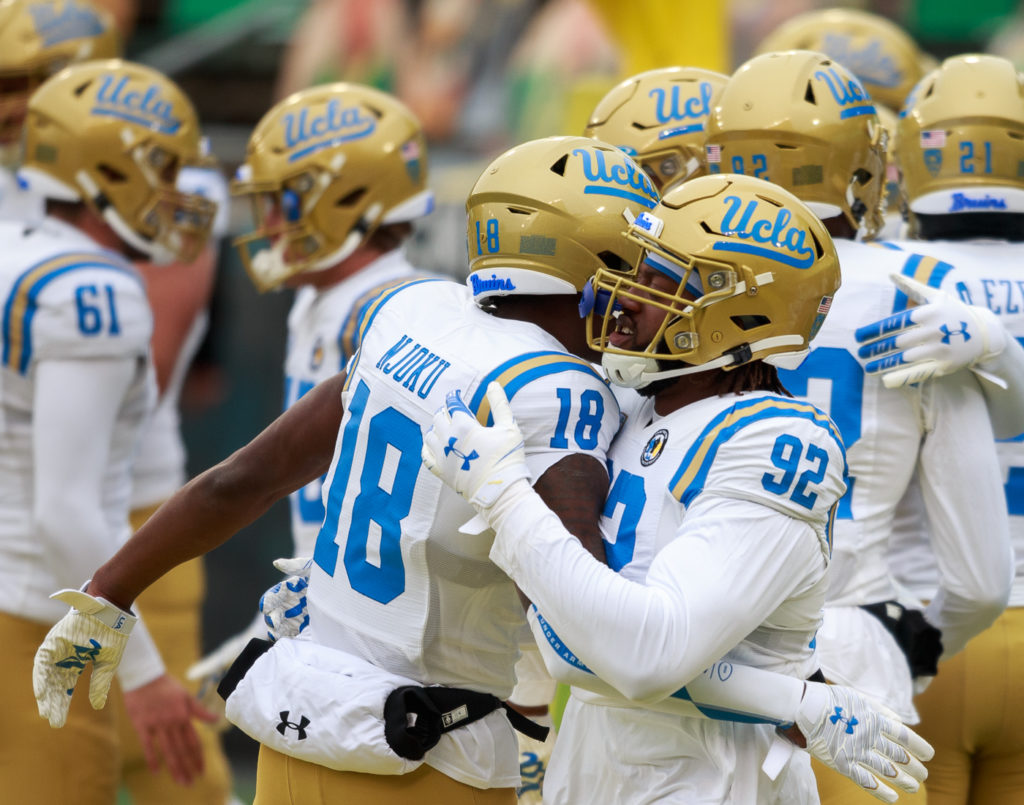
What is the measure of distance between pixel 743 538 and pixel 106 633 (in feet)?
4.32

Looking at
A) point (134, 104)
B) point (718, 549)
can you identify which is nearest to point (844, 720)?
point (718, 549)

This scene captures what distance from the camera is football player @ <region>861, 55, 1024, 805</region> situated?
127 inches

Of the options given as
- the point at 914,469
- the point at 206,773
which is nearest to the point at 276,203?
the point at 206,773

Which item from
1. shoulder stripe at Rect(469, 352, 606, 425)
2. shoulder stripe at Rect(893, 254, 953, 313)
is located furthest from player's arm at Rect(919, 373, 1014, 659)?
shoulder stripe at Rect(469, 352, 606, 425)

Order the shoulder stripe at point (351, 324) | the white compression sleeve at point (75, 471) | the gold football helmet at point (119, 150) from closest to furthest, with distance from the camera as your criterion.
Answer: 1. the white compression sleeve at point (75, 471)
2. the shoulder stripe at point (351, 324)
3. the gold football helmet at point (119, 150)

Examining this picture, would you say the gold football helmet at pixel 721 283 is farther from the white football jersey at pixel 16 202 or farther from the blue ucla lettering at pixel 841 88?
the white football jersey at pixel 16 202

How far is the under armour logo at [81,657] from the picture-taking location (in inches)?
110

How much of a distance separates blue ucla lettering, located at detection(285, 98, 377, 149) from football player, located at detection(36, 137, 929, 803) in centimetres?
165

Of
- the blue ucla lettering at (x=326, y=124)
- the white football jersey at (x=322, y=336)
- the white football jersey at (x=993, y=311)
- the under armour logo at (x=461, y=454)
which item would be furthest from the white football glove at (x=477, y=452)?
the blue ucla lettering at (x=326, y=124)

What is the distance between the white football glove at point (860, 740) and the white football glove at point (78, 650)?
4.37 feet

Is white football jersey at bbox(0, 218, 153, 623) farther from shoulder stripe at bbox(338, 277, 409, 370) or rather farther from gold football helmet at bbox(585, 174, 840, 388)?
gold football helmet at bbox(585, 174, 840, 388)

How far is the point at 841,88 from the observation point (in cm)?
317

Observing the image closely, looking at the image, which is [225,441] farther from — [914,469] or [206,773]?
[914,469]

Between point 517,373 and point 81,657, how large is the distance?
1.10m
